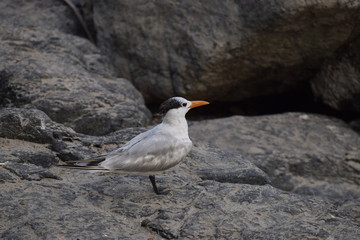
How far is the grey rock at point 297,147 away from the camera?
243 inches

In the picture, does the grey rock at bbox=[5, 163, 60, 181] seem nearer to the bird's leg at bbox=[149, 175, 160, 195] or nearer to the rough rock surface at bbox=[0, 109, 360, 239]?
the rough rock surface at bbox=[0, 109, 360, 239]

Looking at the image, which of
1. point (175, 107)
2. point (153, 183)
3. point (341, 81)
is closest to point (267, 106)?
point (341, 81)

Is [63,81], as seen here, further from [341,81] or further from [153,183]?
[341,81]

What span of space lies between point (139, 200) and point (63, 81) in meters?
2.27

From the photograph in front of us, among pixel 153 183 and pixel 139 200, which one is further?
pixel 153 183

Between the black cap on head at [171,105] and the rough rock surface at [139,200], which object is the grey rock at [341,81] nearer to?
the rough rock surface at [139,200]

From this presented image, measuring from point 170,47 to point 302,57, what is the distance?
4.86 feet

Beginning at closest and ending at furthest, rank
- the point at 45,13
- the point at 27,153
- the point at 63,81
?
the point at 27,153 → the point at 63,81 → the point at 45,13

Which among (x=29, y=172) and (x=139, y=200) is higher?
Result: (x=29, y=172)

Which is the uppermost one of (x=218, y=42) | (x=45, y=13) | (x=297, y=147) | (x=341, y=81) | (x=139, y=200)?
(x=45, y=13)

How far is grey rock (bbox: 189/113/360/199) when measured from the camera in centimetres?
616

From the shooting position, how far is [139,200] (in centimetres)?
421

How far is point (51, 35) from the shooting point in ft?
22.6

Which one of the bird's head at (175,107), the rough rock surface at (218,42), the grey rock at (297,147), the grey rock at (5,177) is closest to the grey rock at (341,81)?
the rough rock surface at (218,42)
